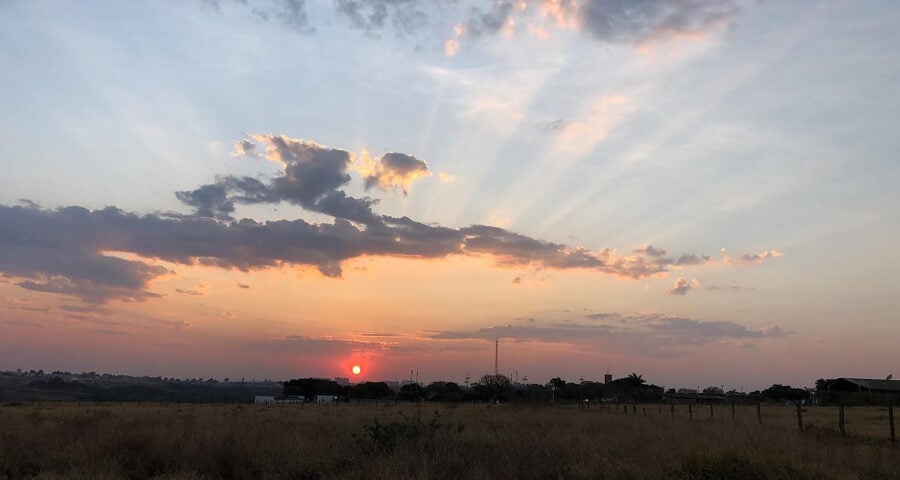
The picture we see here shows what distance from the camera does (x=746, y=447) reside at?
13312 millimetres

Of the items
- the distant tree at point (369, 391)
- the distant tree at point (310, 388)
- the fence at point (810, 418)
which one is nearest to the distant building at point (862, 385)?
the fence at point (810, 418)

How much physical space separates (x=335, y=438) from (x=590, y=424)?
1021 cm

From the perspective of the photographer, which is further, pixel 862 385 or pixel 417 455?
pixel 862 385

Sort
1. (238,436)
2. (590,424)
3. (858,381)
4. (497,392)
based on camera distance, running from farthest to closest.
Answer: (497,392), (858,381), (590,424), (238,436)

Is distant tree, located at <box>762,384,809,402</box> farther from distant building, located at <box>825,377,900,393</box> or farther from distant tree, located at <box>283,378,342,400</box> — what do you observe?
distant tree, located at <box>283,378,342,400</box>

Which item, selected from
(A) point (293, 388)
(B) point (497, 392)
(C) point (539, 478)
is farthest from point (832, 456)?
(A) point (293, 388)

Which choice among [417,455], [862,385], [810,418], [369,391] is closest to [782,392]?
[862,385]

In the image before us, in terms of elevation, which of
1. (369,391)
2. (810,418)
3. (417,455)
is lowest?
(417,455)

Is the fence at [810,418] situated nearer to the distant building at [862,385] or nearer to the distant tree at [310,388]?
the distant building at [862,385]

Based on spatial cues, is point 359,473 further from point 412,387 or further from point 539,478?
point 412,387

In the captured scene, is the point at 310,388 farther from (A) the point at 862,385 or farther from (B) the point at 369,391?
(A) the point at 862,385

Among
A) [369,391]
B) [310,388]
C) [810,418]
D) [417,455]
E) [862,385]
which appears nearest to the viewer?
[417,455]

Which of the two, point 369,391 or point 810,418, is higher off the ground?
point 369,391

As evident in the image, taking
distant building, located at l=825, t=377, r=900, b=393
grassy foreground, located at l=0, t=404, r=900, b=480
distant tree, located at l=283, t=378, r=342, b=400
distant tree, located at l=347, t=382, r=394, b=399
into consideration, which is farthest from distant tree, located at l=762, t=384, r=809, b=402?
grassy foreground, located at l=0, t=404, r=900, b=480
